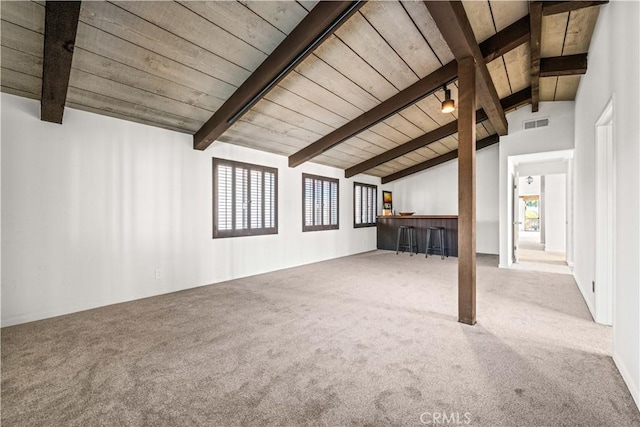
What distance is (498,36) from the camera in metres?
3.07

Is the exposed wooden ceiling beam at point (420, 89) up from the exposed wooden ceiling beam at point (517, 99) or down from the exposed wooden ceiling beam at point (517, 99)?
down

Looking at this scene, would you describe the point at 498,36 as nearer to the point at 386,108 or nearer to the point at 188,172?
the point at 386,108

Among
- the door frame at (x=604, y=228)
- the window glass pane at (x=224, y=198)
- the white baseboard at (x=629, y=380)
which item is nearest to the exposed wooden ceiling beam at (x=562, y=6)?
the door frame at (x=604, y=228)

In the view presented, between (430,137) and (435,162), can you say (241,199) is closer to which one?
(430,137)

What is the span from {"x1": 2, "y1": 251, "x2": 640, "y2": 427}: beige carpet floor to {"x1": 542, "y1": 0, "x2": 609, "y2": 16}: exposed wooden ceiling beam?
3.00 metres

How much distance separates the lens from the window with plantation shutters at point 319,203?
6211mm

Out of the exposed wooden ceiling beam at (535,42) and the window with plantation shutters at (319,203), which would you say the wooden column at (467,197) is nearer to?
the exposed wooden ceiling beam at (535,42)

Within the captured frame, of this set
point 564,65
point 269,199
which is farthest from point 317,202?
point 564,65

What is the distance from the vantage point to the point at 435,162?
25.2 ft

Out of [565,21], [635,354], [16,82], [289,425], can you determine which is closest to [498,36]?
[565,21]

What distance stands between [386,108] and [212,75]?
2337 millimetres

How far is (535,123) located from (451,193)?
10.3 ft

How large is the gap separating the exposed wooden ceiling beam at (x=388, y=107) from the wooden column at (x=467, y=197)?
0.56m

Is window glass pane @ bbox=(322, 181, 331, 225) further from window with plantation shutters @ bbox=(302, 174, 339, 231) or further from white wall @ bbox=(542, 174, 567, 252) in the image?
white wall @ bbox=(542, 174, 567, 252)
